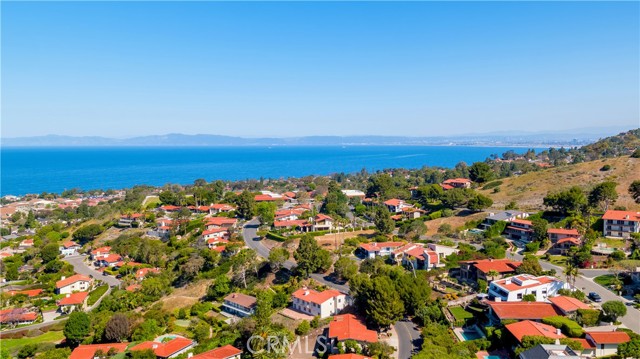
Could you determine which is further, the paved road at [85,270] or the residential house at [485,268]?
the paved road at [85,270]

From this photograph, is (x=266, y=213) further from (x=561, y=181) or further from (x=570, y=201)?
(x=561, y=181)

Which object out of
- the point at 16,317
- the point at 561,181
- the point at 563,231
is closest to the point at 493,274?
the point at 563,231

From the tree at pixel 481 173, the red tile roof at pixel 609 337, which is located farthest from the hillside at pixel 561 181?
the red tile roof at pixel 609 337

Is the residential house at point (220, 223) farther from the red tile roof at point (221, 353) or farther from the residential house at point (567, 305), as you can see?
the residential house at point (567, 305)

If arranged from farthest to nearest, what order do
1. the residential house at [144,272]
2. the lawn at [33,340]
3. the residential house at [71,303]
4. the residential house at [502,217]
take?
the residential house at [502,217] < the residential house at [144,272] < the residential house at [71,303] < the lawn at [33,340]

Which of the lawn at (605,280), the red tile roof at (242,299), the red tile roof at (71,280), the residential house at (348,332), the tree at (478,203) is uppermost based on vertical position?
the tree at (478,203)

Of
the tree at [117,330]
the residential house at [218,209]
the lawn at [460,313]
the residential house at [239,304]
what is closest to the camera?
the lawn at [460,313]

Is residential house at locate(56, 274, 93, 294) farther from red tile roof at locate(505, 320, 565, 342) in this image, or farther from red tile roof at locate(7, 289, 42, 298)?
red tile roof at locate(505, 320, 565, 342)

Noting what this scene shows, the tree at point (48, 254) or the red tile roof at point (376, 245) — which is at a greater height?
the red tile roof at point (376, 245)
